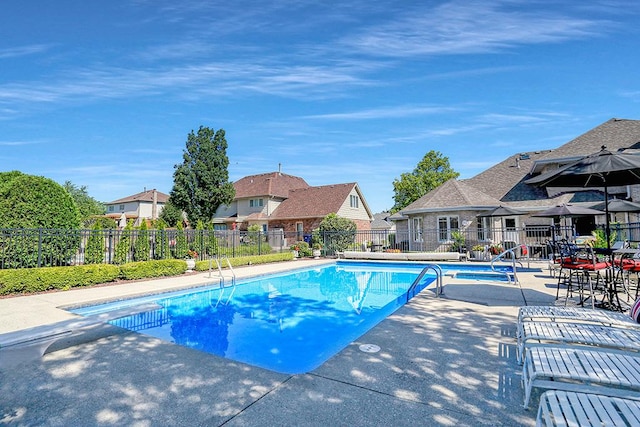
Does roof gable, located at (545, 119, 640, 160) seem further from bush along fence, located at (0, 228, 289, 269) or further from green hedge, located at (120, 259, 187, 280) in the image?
green hedge, located at (120, 259, 187, 280)

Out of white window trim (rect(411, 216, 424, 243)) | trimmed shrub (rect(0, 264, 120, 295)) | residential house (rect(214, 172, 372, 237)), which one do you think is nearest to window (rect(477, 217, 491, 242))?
white window trim (rect(411, 216, 424, 243))

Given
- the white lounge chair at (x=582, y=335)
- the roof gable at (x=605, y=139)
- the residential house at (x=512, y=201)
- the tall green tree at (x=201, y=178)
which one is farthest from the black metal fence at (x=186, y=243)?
the white lounge chair at (x=582, y=335)

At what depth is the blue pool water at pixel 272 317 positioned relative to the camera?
18.7 ft

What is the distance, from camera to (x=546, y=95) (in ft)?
47.4

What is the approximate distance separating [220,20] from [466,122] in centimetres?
1438

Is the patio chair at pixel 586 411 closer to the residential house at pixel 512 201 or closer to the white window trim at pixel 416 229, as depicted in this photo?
the residential house at pixel 512 201

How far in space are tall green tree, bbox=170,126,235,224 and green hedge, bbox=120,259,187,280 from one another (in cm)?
1710

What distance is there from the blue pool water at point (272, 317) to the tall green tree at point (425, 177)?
2230cm

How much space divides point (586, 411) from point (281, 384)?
2.43 metres

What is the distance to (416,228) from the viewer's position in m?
21.5

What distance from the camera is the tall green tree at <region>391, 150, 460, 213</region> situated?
3350 centimetres

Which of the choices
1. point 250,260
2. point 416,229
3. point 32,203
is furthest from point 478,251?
point 32,203

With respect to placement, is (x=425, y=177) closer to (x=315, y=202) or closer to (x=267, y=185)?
(x=315, y=202)

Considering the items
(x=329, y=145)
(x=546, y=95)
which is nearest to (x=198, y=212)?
(x=329, y=145)
